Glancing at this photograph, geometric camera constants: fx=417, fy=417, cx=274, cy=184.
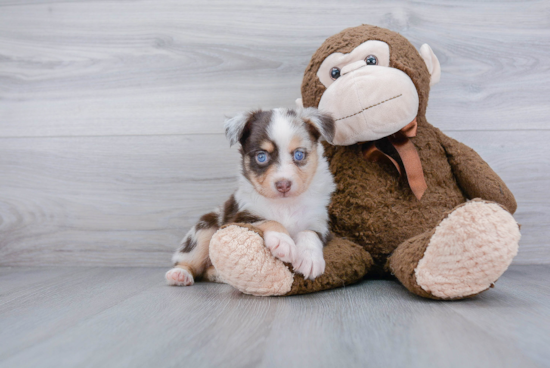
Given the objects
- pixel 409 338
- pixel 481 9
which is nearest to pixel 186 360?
pixel 409 338

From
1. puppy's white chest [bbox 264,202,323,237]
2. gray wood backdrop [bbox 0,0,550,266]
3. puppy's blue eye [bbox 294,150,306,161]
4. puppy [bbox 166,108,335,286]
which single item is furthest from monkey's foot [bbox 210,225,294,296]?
gray wood backdrop [bbox 0,0,550,266]

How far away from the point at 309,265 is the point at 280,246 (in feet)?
0.45

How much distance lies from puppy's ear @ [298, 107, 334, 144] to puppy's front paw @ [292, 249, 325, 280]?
52 centimetres

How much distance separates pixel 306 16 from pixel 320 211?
1.29m

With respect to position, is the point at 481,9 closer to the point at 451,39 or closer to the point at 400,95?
the point at 451,39

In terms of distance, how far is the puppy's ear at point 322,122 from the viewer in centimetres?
177

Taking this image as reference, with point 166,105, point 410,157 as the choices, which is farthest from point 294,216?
point 166,105

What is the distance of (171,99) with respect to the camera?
2.59 m

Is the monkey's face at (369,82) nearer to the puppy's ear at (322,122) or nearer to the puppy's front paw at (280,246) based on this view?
the puppy's ear at (322,122)

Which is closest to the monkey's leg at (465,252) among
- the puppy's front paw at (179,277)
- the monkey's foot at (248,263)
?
the monkey's foot at (248,263)

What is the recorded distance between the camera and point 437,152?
190 cm

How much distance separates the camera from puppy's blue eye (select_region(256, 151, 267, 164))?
1.79 meters

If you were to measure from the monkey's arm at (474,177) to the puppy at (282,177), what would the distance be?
22.0 inches

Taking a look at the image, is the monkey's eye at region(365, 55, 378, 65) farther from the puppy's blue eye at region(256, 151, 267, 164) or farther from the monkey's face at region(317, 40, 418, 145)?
the puppy's blue eye at region(256, 151, 267, 164)
